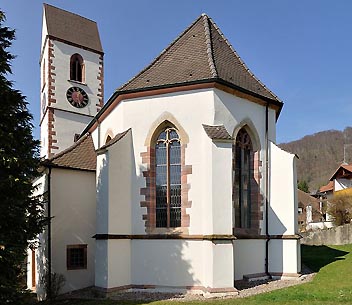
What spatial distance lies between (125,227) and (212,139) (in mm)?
4257

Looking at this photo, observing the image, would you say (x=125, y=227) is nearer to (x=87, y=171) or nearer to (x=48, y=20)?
(x=87, y=171)

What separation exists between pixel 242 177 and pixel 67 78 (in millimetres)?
15330

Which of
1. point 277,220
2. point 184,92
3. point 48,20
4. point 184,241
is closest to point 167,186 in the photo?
point 184,241

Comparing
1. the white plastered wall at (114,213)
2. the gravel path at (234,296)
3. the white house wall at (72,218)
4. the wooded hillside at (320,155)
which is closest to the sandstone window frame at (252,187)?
the gravel path at (234,296)

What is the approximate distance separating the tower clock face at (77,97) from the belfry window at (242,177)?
14.1m

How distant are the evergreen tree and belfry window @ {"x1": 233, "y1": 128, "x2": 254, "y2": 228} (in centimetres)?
713

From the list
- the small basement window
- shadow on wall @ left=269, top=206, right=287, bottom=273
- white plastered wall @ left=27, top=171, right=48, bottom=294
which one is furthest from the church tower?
shadow on wall @ left=269, top=206, right=287, bottom=273

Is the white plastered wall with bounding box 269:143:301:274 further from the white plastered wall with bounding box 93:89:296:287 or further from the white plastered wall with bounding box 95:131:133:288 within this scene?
the white plastered wall with bounding box 95:131:133:288

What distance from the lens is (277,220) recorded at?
52.7 ft

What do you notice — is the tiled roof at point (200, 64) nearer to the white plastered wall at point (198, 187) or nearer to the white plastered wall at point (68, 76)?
the white plastered wall at point (198, 187)

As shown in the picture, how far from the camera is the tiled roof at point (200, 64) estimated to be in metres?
15.0

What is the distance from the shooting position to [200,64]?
1539 cm

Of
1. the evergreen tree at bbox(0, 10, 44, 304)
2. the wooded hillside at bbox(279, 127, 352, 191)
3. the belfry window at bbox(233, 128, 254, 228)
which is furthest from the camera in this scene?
the wooded hillside at bbox(279, 127, 352, 191)

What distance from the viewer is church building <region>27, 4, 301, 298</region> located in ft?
45.2
